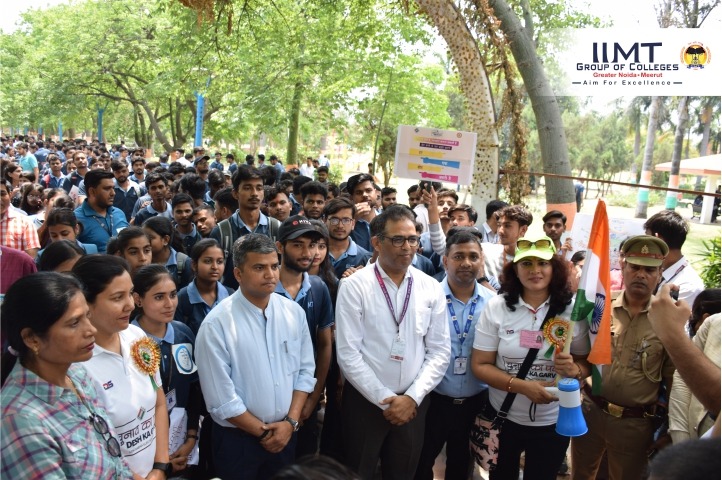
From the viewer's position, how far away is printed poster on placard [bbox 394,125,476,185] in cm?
554

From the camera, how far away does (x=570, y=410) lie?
2.90m

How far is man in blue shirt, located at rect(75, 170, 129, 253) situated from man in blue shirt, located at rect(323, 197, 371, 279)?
87.8 inches

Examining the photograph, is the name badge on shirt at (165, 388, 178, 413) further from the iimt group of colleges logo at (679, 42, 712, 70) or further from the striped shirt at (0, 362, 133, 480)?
the iimt group of colleges logo at (679, 42, 712, 70)

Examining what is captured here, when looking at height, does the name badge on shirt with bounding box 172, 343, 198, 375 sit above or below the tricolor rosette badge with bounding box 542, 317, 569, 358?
below

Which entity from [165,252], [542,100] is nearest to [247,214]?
[165,252]

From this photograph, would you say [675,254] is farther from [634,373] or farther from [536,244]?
[536,244]

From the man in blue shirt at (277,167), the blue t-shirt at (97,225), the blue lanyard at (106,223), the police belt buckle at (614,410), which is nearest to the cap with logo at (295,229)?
the police belt buckle at (614,410)

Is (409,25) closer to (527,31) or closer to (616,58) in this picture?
(527,31)

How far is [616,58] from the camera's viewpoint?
20.8 ft

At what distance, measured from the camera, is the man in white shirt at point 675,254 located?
12.9ft

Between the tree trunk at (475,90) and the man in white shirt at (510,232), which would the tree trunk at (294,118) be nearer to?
the tree trunk at (475,90)

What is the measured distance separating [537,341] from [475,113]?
15.3 feet

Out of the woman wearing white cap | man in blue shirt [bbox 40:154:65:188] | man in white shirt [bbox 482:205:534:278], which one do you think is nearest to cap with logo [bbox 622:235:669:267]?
the woman wearing white cap

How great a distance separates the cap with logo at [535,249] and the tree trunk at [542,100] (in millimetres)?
4302
